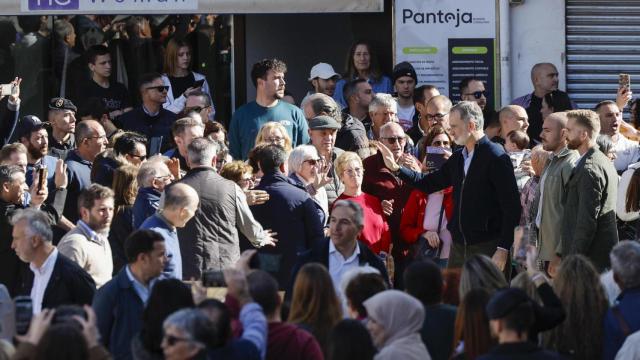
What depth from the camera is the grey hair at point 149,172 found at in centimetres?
1027

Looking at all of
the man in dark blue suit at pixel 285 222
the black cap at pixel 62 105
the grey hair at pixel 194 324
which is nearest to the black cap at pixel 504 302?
the grey hair at pixel 194 324

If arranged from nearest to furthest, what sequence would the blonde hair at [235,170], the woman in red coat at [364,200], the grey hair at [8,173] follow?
the grey hair at [8,173]
the blonde hair at [235,170]
the woman in red coat at [364,200]

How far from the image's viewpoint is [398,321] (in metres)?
7.12

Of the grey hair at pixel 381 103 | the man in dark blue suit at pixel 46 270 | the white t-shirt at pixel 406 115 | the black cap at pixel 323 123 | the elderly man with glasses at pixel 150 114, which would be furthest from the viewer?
the white t-shirt at pixel 406 115

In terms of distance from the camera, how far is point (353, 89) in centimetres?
1342

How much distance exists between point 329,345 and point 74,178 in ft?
16.9

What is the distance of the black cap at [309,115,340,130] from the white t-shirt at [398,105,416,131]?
176cm

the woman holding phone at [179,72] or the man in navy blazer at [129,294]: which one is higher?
the woman holding phone at [179,72]

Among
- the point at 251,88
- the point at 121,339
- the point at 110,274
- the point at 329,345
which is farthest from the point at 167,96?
the point at 329,345

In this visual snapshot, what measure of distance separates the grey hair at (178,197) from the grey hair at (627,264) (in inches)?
107

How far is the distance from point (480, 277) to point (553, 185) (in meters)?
3.22

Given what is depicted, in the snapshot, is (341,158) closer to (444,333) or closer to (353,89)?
(353,89)

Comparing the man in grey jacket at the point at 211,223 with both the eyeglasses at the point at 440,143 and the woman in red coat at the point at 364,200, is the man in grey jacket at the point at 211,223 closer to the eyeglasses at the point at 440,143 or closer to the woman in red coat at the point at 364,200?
the woman in red coat at the point at 364,200

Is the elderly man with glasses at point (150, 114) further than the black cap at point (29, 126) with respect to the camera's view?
Yes
